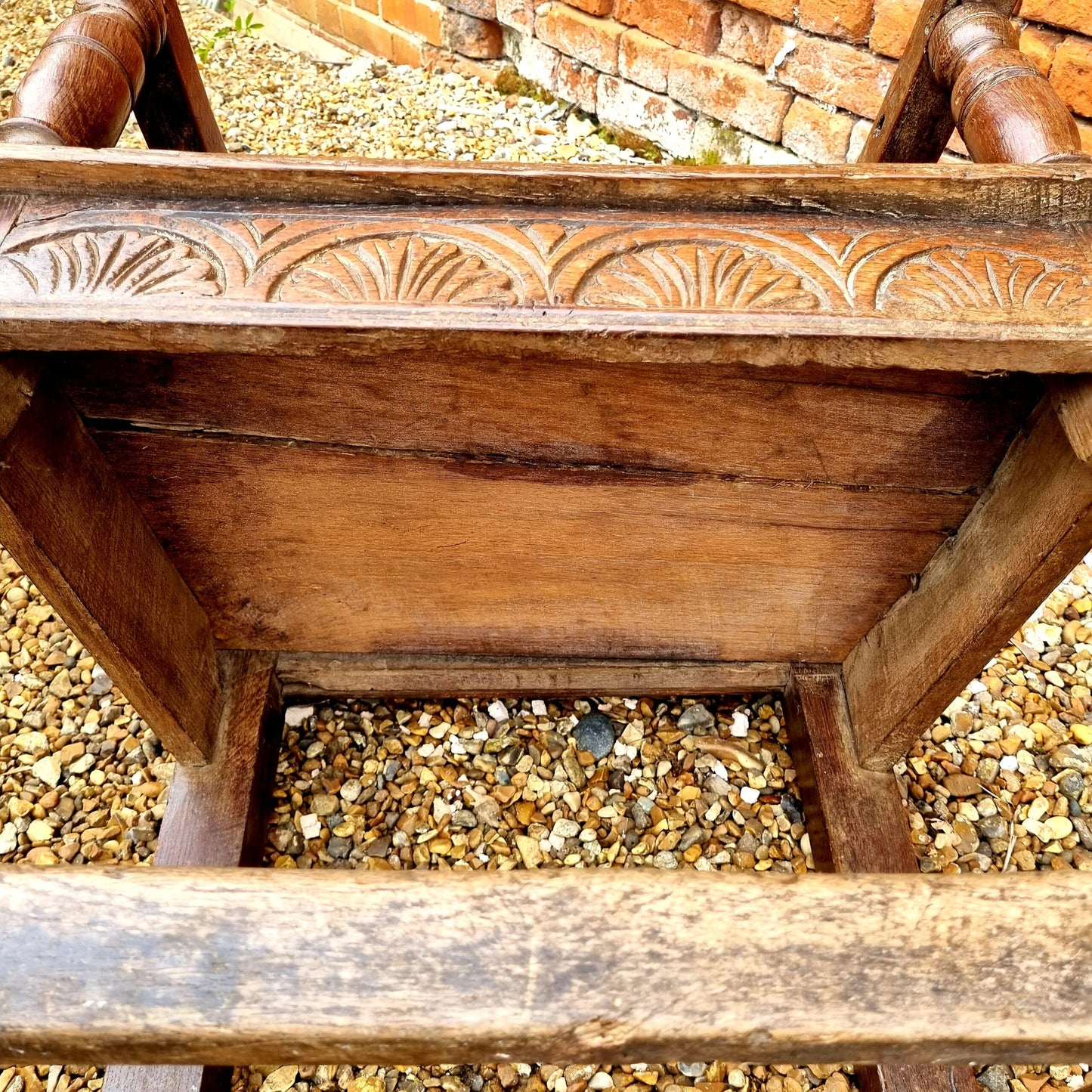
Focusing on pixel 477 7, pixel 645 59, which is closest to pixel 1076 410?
pixel 645 59

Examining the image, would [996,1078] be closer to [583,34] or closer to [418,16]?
[583,34]

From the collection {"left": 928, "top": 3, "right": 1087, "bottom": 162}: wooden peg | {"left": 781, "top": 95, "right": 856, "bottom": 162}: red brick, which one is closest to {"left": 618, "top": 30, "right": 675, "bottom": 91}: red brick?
{"left": 781, "top": 95, "right": 856, "bottom": 162}: red brick

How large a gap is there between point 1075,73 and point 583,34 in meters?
1.51

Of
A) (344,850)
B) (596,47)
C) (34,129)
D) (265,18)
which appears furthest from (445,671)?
(265,18)

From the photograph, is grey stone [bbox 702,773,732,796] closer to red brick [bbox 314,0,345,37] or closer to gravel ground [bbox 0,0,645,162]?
gravel ground [bbox 0,0,645,162]

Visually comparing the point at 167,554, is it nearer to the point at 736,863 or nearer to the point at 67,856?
the point at 67,856

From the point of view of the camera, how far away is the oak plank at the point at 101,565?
3.45 feet

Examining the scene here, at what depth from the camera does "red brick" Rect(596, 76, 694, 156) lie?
2.92m

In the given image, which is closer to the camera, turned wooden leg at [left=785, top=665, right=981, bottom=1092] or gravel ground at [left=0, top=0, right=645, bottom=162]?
turned wooden leg at [left=785, top=665, right=981, bottom=1092]

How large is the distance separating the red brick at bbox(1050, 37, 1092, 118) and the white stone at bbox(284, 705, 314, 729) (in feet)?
7.09

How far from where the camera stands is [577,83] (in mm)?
3105

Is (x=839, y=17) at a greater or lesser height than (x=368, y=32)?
greater

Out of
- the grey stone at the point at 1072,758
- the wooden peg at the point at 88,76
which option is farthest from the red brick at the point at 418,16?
the grey stone at the point at 1072,758

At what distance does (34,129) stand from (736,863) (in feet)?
4.99
